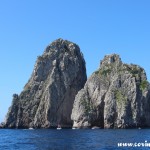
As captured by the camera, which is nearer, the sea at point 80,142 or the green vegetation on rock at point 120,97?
the sea at point 80,142

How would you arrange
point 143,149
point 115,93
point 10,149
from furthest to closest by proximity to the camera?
point 115,93, point 10,149, point 143,149

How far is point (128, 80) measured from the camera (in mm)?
199125

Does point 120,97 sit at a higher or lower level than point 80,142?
higher

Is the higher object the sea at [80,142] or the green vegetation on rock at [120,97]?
the green vegetation on rock at [120,97]

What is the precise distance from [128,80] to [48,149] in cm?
12628

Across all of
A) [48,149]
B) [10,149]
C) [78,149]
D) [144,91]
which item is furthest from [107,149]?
[144,91]

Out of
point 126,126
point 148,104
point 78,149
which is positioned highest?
point 148,104

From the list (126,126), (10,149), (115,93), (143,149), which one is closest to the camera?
(143,149)

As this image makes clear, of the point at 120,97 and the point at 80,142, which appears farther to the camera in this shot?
the point at 120,97

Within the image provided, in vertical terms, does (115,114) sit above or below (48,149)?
above

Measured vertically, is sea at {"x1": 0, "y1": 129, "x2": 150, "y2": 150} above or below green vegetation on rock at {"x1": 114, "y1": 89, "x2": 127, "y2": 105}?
below

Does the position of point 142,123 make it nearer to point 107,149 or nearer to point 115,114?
point 115,114

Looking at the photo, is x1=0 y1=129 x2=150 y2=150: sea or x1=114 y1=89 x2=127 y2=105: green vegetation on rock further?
x1=114 y1=89 x2=127 y2=105: green vegetation on rock

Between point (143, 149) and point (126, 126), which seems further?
point (126, 126)
